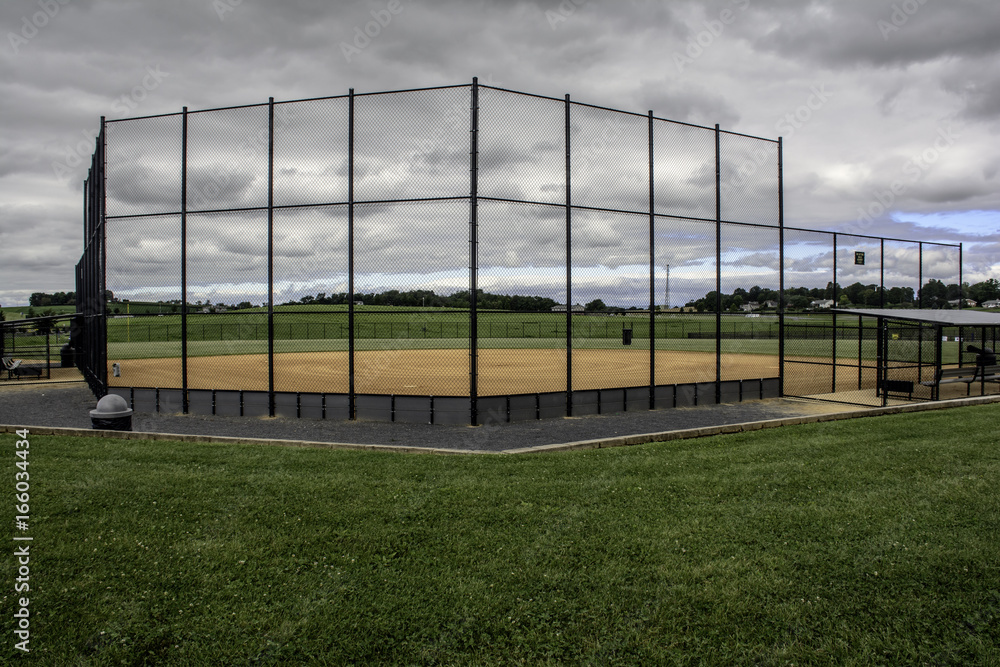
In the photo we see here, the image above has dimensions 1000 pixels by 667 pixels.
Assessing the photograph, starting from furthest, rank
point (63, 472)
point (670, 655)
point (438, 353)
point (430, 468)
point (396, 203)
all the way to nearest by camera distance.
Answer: point (438, 353), point (396, 203), point (430, 468), point (63, 472), point (670, 655)

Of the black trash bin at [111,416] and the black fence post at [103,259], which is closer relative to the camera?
the black trash bin at [111,416]

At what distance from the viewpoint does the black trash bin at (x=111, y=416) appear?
30.2ft

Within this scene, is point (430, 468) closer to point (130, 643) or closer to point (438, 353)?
point (130, 643)

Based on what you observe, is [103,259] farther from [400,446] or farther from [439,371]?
[439,371]

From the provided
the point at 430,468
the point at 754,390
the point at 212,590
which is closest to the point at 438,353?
the point at 754,390

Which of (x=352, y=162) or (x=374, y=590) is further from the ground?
(x=352, y=162)

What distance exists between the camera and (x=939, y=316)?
16.1 meters

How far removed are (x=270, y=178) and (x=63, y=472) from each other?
24.7ft

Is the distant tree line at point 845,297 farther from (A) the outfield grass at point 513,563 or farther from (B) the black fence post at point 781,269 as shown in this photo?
(A) the outfield grass at point 513,563

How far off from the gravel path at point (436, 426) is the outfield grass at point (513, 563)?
10.3 ft

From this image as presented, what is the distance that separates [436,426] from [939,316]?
15.1 meters

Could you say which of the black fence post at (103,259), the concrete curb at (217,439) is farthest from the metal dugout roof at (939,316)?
the black fence post at (103,259)

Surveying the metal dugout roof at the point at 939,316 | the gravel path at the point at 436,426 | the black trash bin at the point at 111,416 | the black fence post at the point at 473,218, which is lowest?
the gravel path at the point at 436,426

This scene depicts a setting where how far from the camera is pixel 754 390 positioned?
14.9 metres
